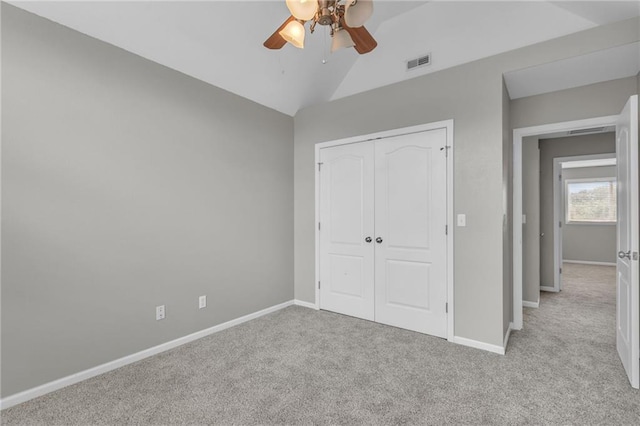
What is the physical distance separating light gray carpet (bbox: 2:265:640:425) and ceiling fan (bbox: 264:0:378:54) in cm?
230

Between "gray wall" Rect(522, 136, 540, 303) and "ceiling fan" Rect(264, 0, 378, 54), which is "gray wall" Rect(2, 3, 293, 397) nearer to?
"ceiling fan" Rect(264, 0, 378, 54)

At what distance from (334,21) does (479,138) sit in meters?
1.78

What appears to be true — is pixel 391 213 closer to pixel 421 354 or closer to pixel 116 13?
pixel 421 354

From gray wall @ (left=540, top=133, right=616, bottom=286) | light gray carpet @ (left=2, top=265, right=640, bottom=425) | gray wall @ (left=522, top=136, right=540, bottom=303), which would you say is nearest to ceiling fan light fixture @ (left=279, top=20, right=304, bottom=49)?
light gray carpet @ (left=2, top=265, right=640, bottom=425)

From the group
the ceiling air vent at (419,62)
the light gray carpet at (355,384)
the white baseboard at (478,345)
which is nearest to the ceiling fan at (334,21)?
the ceiling air vent at (419,62)

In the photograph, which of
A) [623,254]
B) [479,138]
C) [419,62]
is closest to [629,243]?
[623,254]

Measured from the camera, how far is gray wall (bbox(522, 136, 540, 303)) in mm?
4062

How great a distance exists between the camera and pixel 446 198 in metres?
2.94

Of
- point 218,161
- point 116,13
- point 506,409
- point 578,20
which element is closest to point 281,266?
point 218,161

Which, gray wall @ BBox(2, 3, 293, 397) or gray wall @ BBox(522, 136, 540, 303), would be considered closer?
gray wall @ BBox(2, 3, 293, 397)

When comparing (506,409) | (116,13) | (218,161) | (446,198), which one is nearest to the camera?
(506,409)

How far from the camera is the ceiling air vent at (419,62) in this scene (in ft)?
10.2

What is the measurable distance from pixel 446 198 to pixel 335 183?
1.35 metres

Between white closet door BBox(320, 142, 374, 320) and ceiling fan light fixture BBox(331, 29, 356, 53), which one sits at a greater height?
ceiling fan light fixture BBox(331, 29, 356, 53)
